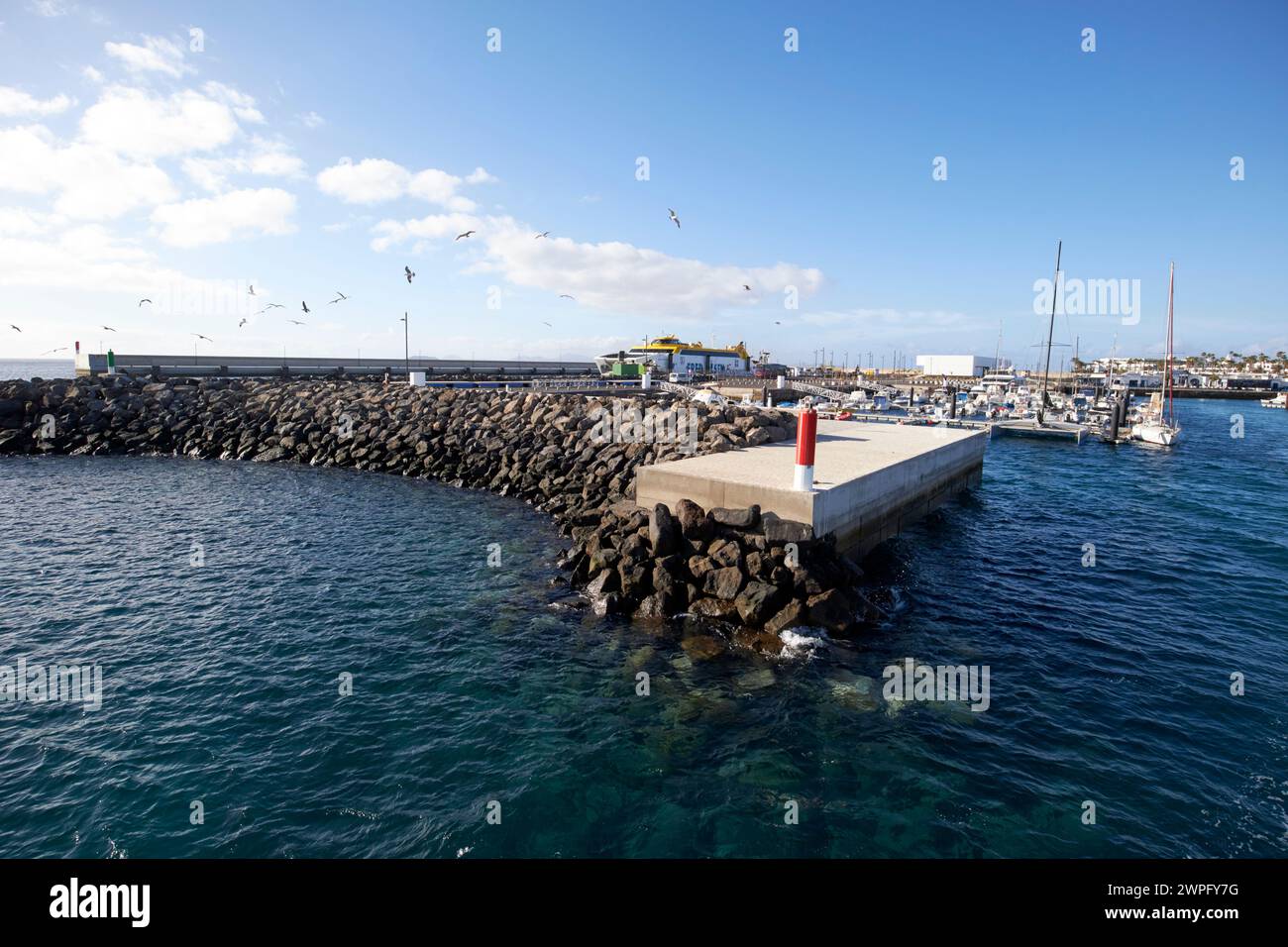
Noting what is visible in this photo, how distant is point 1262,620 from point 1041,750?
37.8 feet

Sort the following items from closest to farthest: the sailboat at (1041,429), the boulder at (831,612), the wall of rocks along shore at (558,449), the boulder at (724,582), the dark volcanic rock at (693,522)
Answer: the boulder at (831,612) < the boulder at (724,582) < the wall of rocks along shore at (558,449) < the dark volcanic rock at (693,522) < the sailboat at (1041,429)

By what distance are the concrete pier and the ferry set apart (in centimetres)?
4934

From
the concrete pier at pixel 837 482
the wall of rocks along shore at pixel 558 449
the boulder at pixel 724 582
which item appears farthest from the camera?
the concrete pier at pixel 837 482

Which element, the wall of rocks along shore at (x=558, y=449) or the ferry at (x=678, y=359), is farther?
the ferry at (x=678, y=359)

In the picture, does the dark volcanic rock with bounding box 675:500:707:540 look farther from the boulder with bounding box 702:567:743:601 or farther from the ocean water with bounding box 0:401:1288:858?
the ocean water with bounding box 0:401:1288:858

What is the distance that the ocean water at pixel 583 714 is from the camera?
8391 millimetres

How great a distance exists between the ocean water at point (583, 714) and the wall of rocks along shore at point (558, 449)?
4.80 ft

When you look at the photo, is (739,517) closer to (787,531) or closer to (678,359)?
(787,531)

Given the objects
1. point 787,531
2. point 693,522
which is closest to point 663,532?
point 693,522

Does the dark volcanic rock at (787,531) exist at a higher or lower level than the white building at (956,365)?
lower

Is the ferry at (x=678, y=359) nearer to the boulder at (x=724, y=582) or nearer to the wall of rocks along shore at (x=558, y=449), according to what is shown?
the wall of rocks along shore at (x=558, y=449)

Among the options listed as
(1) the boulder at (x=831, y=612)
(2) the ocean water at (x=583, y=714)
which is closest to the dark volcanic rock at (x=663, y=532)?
(2) the ocean water at (x=583, y=714)

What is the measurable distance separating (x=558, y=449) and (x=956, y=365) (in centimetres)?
15797

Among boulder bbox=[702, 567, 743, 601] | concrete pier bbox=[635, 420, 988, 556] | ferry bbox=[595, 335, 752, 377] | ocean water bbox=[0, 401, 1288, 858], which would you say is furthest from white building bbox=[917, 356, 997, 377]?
boulder bbox=[702, 567, 743, 601]
